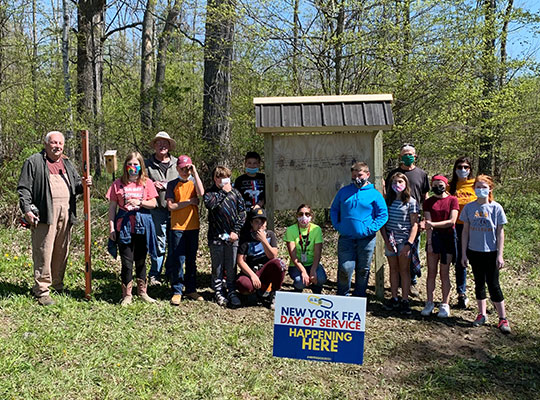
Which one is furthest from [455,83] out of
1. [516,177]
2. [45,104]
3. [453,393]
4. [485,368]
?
[45,104]

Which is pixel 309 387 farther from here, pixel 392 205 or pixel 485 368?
pixel 392 205

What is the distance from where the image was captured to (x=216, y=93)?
8.86 metres

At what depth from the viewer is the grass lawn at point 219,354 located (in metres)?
3.71

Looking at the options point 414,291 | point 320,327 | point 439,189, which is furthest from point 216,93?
point 320,327

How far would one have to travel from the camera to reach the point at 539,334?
5043 millimetres

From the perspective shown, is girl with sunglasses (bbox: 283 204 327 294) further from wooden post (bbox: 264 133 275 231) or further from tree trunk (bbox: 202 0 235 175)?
tree trunk (bbox: 202 0 235 175)

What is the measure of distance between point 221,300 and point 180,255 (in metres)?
0.73

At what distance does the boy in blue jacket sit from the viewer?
5188 mm

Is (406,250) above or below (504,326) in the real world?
above

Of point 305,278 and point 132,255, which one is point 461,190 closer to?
point 305,278

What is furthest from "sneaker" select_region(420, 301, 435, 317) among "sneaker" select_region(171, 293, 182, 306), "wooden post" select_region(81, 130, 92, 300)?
"wooden post" select_region(81, 130, 92, 300)

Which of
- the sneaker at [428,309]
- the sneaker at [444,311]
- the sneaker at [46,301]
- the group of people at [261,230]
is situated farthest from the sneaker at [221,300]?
the sneaker at [444,311]

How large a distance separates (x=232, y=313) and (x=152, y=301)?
95 cm

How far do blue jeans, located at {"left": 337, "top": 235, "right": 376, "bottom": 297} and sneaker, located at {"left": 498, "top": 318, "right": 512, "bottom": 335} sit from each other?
1497 mm
